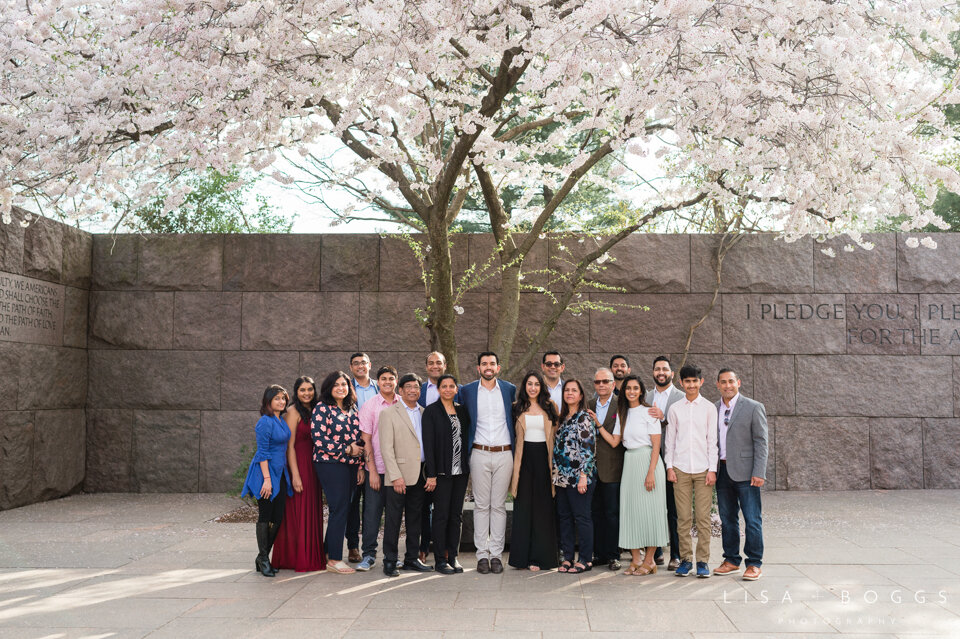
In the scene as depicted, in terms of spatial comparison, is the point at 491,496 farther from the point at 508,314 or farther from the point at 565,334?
the point at 565,334

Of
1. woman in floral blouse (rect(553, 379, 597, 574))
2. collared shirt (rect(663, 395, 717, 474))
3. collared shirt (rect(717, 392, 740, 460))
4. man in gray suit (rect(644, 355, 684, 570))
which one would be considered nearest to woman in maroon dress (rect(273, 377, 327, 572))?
woman in floral blouse (rect(553, 379, 597, 574))

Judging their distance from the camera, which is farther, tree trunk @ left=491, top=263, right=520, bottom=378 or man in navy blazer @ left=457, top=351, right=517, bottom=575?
tree trunk @ left=491, top=263, right=520, bottom=378

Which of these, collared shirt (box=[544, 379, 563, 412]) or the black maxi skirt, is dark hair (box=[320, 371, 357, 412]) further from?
collared shirt (box=[544, 379, 563, 412])

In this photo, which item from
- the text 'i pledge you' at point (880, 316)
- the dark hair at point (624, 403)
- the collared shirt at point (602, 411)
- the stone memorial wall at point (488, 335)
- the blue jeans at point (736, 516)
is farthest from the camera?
the text 'i pledge you' at point (880, 316)

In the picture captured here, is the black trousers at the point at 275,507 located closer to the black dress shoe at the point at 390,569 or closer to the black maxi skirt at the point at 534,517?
the black dress shoe at the point at 390,569

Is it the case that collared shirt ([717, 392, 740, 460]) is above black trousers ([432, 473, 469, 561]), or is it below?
above

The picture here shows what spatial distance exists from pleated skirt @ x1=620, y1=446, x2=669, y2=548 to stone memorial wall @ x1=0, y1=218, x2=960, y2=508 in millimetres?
4420

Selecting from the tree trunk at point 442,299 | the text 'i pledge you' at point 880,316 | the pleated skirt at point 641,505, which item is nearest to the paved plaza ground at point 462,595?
the pleated skirt at point 641,505

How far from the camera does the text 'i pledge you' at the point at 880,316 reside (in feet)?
35.6

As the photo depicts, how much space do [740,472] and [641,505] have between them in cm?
81

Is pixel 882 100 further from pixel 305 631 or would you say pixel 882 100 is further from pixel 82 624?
pixel 82 624

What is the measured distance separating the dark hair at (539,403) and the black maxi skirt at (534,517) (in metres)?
0.24

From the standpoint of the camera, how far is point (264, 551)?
20.6ft

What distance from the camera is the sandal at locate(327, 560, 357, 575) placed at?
20.9ft
